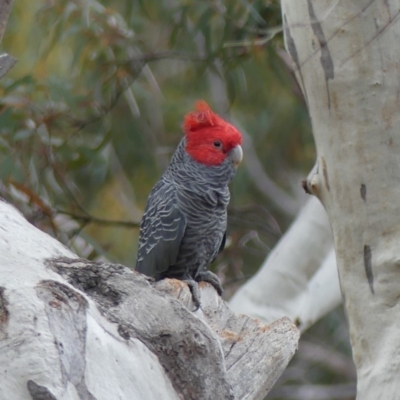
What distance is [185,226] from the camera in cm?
276

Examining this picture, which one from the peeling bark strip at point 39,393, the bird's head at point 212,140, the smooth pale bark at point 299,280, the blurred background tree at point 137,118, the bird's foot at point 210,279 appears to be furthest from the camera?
the blurred background tree at point 137,118

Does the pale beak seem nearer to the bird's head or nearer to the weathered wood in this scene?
the bird's head

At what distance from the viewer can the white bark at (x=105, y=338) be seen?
52.6 inches

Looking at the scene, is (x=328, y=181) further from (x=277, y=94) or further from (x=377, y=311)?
(x=277, y=94)

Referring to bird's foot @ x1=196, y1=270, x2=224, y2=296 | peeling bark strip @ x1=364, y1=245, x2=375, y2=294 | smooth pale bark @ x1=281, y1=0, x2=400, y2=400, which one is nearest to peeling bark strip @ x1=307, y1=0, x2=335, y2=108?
smooth pale bark @ x1=281, y1=0, x2=400, y2=400

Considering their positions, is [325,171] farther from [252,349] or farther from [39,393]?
[39,393]

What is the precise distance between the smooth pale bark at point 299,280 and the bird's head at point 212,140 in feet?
1.94

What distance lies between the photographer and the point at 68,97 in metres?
3.61

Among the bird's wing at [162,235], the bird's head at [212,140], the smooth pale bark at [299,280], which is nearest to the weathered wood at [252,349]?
the bird's wing at [162,235]

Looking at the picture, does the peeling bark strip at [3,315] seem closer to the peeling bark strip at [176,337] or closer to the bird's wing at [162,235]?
the peeling bark strip at [176,337]

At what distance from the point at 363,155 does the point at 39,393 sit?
0.93 m

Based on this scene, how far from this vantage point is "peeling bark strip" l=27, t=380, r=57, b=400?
4.24ft

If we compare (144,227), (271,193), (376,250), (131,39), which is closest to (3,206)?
Result: (376,250)

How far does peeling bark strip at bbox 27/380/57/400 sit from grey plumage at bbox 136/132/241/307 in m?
1.42
